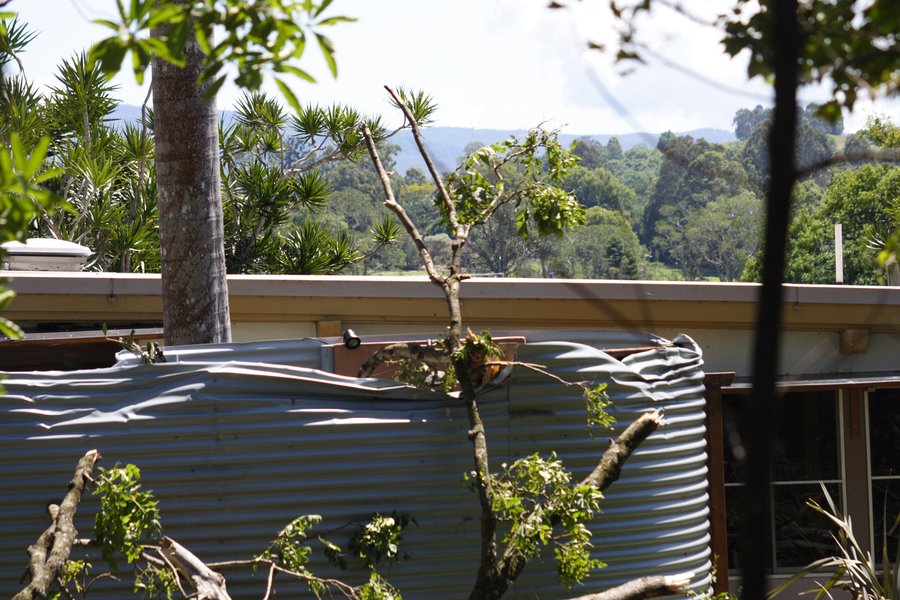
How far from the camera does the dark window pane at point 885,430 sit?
355 inches

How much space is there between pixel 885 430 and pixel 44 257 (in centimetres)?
712

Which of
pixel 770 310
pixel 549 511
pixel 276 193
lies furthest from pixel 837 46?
pixel 276 193

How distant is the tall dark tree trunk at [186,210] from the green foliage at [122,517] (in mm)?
2092

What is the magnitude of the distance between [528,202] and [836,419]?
4.26m

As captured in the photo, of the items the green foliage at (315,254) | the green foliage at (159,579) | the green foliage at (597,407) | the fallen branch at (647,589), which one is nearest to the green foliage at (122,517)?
the green foliage at (159,579)

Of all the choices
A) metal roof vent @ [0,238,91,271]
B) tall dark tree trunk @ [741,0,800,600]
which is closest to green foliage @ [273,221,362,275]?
metal roof vent @ [0,238,91,271]

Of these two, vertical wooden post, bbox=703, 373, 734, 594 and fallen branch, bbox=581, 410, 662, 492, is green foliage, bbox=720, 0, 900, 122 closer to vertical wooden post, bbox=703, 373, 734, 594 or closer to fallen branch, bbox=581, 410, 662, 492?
fallen branch, bbox=581, 410, 662, 492

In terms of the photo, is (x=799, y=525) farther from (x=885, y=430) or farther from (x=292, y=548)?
(x=292, y=548)

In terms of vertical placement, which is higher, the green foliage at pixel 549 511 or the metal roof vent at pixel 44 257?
the metal roof vent at pixel 44 257

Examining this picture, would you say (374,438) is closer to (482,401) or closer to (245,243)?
(482,401)

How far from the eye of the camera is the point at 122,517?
3.67 metres

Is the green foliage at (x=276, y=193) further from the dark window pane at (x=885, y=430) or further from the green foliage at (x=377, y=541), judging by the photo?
the green foliage at (x=377, y=541)

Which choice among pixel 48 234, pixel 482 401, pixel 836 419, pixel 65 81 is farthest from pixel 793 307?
pixel 65 81

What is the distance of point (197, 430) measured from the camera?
435 centimetres
